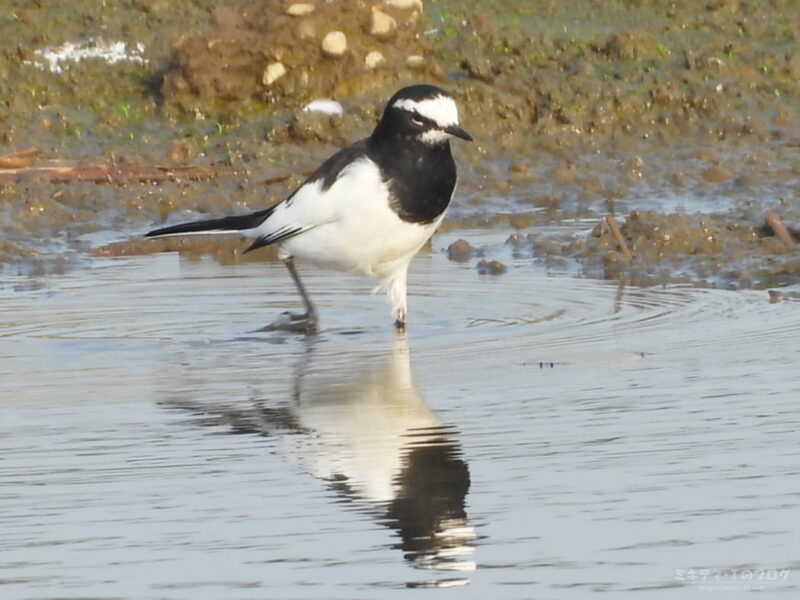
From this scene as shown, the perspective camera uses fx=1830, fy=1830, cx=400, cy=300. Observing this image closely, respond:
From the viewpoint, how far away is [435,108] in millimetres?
7332

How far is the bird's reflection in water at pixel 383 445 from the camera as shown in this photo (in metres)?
4.41

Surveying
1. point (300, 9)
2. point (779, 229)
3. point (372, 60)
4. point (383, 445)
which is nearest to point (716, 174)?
point (779, 229)

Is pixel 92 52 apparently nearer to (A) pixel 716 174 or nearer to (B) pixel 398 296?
(A) pixel 716 174

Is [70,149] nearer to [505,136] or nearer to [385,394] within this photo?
[505,136]

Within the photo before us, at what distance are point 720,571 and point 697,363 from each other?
2.35 meters

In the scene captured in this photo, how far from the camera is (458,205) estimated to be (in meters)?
10.5

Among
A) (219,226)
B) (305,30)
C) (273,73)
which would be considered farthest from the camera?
(273,73)

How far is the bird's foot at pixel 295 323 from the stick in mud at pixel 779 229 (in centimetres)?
245

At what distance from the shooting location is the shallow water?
13.6ft

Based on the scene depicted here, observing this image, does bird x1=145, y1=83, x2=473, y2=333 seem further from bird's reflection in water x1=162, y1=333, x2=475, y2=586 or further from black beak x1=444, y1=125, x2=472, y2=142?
bird's reflection in water x1=162, y1=333, x2=475, y2=586

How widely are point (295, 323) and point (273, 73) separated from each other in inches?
171

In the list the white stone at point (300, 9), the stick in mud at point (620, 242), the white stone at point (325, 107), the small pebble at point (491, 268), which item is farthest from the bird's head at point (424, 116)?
the white stone at point (300, 9)

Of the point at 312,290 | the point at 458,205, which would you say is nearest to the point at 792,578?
the point at 312,290

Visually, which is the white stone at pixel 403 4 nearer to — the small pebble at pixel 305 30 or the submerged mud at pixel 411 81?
the submerged mud at pixel 411 81
